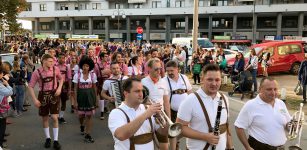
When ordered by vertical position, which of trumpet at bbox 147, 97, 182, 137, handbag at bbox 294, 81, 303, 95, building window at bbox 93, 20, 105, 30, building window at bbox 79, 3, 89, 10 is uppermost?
building window at bbox 79, 3, 89, 10

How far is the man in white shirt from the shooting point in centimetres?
388

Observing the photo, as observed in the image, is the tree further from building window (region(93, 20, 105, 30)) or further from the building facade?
building window (region(93, 20, 105, 30))

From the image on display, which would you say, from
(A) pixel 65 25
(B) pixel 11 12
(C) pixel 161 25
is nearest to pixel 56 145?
(B) pixel 11 12

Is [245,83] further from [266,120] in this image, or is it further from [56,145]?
[266,120]

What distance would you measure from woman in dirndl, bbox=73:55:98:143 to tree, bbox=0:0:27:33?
382 inches

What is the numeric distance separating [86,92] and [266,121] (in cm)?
433

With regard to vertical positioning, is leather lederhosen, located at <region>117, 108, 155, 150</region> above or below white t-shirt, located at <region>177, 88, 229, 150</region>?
below

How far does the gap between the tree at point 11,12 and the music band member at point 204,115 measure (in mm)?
13832

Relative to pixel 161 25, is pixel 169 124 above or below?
below

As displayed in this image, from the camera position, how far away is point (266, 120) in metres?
3.88

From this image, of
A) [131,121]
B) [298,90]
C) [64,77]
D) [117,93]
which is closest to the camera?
[131,121]

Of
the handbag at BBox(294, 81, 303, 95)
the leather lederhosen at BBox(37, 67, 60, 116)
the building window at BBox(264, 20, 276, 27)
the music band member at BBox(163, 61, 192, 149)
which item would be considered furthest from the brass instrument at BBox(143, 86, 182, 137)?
the building window at BBox(264, 20, 276, 27)

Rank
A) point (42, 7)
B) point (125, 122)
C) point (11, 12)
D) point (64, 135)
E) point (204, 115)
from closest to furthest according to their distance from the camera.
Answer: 1. point (125, 122)
2. point (204, 115)
3. point (64, 135)
4. point (11, 12)
5. point (42, 7)

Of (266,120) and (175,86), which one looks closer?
(266,120)
